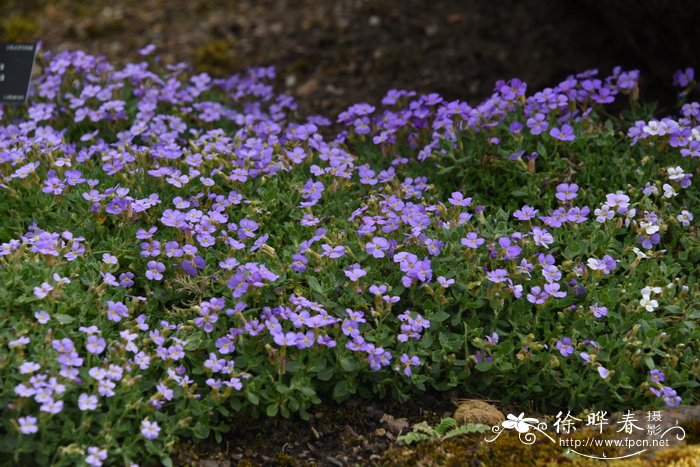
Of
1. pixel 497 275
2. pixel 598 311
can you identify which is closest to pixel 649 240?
pixel 598 311

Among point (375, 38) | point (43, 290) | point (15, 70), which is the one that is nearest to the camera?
point (43, 290)

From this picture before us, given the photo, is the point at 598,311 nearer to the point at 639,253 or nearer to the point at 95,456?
the point at 639,253

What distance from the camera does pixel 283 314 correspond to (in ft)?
10.7

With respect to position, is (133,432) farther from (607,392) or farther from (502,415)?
(607,392)

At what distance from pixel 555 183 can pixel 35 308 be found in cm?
243

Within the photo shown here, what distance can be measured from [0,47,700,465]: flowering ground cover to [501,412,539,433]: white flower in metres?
0.15

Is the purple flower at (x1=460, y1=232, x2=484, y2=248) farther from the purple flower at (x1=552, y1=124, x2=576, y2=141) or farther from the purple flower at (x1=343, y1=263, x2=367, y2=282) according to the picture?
the purple flower at (x1=552, y1=124, x2=576, y2=141)

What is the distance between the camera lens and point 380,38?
21.1 ft

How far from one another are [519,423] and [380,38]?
12.9 feet

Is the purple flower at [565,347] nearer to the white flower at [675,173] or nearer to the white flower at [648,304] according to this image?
the white flower at [648,304]

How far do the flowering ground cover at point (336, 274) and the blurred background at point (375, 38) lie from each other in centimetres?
127

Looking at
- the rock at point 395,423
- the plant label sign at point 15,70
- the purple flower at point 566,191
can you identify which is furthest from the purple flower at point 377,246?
the plant label sign at point 15,70

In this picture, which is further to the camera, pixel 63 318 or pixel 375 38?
pixel 375 38

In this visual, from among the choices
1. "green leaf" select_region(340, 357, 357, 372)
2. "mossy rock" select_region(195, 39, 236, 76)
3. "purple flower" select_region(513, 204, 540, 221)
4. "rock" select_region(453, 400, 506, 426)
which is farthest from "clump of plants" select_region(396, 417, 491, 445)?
"mossy rock" select_region(195, 39, 236, 76)
